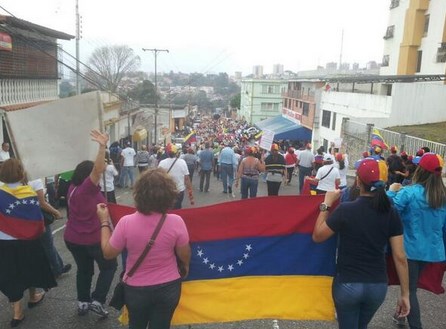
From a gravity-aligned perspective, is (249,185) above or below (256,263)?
below

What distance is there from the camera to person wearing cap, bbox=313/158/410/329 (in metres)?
3.06

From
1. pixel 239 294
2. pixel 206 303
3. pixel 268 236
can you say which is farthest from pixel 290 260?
pixel 206 303

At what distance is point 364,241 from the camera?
3076mm

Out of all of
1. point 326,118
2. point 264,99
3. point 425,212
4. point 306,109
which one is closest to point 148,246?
point 425,212

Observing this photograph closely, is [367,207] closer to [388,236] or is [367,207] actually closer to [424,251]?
[388,236]

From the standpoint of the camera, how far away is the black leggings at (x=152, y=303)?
3.09 metres

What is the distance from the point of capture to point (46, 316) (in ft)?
15.4

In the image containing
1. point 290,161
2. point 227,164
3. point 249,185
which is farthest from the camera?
point 290,161

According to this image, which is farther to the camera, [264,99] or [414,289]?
[264,99]

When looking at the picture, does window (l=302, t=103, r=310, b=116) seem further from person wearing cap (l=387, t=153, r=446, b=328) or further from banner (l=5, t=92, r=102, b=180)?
banner (l=5, t=92, r=102, b=180)

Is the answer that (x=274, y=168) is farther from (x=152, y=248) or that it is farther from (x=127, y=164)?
(x=152, y=248)

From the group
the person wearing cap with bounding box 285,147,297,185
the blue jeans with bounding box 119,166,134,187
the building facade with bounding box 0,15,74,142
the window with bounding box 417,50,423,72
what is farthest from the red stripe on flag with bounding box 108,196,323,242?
the window with bounding box 417,50,423,72

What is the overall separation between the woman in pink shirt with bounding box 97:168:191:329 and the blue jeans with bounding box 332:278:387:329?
1.20 meters

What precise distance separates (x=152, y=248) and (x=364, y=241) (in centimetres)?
151
